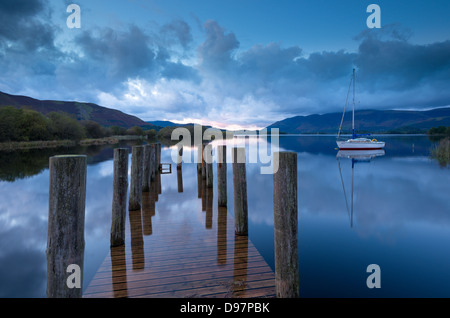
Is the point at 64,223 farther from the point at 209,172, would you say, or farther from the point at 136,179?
the point at 209,172

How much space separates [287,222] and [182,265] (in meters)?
2.18

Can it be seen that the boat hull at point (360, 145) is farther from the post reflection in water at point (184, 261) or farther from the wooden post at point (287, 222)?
the wooden post at point (287, 222)

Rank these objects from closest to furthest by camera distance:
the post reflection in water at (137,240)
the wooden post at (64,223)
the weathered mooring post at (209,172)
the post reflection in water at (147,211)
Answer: the wooden post at (64,223), the post reflection in water at (137,240), the post reflection in water at (147,211), the weathered mooring post at (209,172)

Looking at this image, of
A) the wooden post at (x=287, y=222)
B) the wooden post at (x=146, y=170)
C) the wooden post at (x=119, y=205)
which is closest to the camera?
the wooden post at (x=287, y=222)

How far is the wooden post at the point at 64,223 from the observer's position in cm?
279

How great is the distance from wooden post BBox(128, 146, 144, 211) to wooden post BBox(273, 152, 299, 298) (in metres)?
5.31

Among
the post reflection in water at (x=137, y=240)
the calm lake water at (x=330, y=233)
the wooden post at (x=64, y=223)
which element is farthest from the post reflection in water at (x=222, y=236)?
the wooden post at (x=64, y=223)

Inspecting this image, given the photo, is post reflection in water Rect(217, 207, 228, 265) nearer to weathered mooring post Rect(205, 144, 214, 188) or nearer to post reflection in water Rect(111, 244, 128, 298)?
post reflection in water Rect(111, 244, 128, 298)

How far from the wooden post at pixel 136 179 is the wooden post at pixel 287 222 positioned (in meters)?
5.31

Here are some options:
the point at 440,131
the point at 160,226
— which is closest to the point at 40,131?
the point at 160,226
